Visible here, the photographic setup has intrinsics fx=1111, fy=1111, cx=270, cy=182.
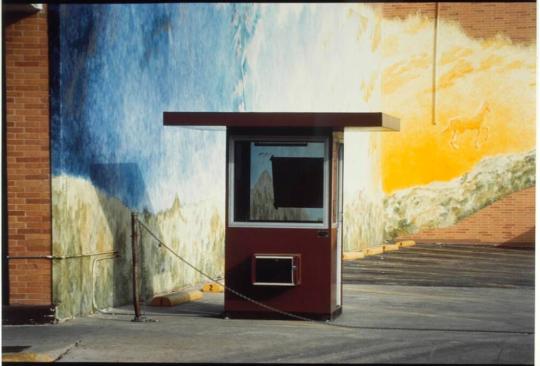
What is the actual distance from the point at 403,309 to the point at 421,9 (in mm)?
15515

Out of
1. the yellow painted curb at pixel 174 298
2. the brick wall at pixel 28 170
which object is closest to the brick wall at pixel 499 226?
the yellow painted curb at pixel 174 298

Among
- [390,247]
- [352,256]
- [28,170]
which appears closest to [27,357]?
[28,170]

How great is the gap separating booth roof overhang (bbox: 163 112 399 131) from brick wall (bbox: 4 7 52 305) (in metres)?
1.31

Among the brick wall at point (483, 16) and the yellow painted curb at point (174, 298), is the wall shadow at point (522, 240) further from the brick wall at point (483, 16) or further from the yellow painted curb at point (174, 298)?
the yellow painted curb at point (174, 298)

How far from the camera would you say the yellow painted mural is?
88.0 ft

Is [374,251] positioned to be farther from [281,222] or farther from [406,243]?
[281,222]

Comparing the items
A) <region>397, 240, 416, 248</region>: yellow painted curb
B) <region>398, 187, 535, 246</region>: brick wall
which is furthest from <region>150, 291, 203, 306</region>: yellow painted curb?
<region>398, 187, 535, 246</region>: brick wall

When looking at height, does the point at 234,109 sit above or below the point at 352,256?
above

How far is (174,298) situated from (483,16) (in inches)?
640

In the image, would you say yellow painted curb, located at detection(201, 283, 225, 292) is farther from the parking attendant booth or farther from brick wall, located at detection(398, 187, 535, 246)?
brick wall, located at detection(398, 187, 535, 246)

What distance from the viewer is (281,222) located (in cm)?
1166

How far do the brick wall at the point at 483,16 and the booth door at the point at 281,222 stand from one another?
52.9 ft

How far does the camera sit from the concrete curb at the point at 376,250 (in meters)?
22.2

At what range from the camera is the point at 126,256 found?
13227 millimetres
